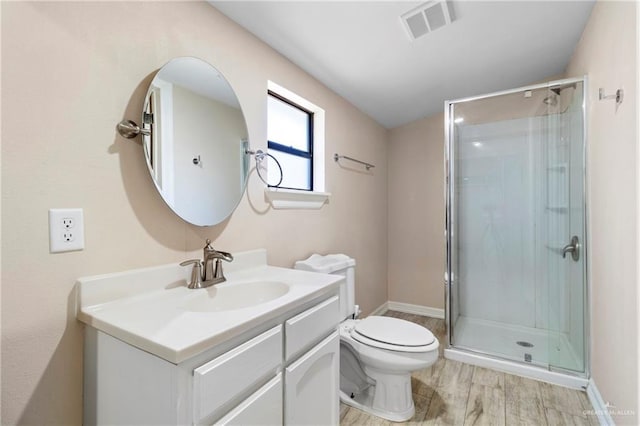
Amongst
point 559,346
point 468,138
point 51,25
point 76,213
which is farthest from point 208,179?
point 559,346

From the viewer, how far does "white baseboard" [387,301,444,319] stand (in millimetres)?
3176

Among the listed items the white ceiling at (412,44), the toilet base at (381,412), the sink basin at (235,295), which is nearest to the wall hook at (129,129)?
the sink basin at (235,295)

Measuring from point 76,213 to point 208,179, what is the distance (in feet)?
1.68

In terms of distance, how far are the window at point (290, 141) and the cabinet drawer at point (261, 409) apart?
1174mm

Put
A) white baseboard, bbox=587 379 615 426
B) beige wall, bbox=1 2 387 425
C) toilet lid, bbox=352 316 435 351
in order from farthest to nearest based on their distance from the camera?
toilet lid, bbox=352 316 435 351 < white baseboard, bbox=587 379 615 426 < beige wall, bbox=1 2 387 425

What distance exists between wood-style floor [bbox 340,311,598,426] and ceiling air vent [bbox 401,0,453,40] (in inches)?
86.0

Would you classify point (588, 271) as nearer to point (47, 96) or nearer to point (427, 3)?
point (427, 3)

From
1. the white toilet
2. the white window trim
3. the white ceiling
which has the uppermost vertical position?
the white ceiling

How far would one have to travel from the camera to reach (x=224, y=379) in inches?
31.3

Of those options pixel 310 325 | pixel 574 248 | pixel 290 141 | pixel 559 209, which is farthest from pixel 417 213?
pixel 310 325

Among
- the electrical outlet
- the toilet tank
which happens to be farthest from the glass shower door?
the electrical outlet

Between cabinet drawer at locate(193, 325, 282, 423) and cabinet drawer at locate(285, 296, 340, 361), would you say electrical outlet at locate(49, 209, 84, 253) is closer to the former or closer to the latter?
cabinet drawer at locate(193, 325, 282, 423)

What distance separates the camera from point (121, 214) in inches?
42.2

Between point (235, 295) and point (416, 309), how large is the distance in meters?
2.55
